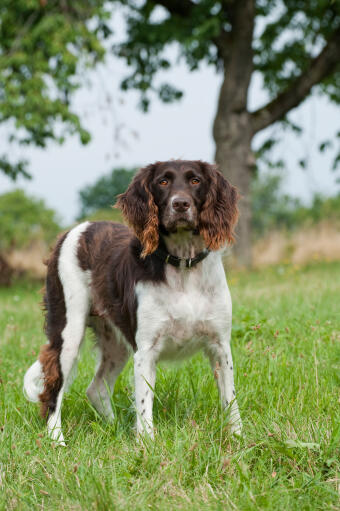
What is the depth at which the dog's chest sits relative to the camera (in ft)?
10.5

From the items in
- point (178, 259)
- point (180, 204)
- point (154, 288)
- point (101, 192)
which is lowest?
point (101, 192)

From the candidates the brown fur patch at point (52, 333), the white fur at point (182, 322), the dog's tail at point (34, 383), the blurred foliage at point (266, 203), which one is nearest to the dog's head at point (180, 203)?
the white fur at point (182, 322)

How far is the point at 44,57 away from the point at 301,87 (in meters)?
6.24

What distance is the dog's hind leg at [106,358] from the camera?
4137 millimetres

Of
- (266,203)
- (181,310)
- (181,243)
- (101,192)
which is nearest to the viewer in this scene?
(181,310)

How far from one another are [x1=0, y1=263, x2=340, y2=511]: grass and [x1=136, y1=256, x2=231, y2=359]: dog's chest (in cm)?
37

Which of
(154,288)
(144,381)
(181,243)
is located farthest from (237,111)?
(144,381)

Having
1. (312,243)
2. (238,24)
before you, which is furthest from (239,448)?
(312,243)

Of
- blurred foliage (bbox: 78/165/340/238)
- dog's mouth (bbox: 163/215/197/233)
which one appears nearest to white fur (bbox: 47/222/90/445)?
dog's mouth (bbox: 163/215/197/233)

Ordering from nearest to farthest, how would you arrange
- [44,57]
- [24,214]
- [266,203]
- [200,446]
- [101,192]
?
[200,446] < [44,57] < [101,192] < [24,214] < [266,203]

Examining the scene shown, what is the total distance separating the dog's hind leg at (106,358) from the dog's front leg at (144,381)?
86 cm

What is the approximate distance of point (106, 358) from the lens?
4.21m

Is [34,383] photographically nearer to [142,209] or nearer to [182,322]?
[182,322]

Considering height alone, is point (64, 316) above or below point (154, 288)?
below
